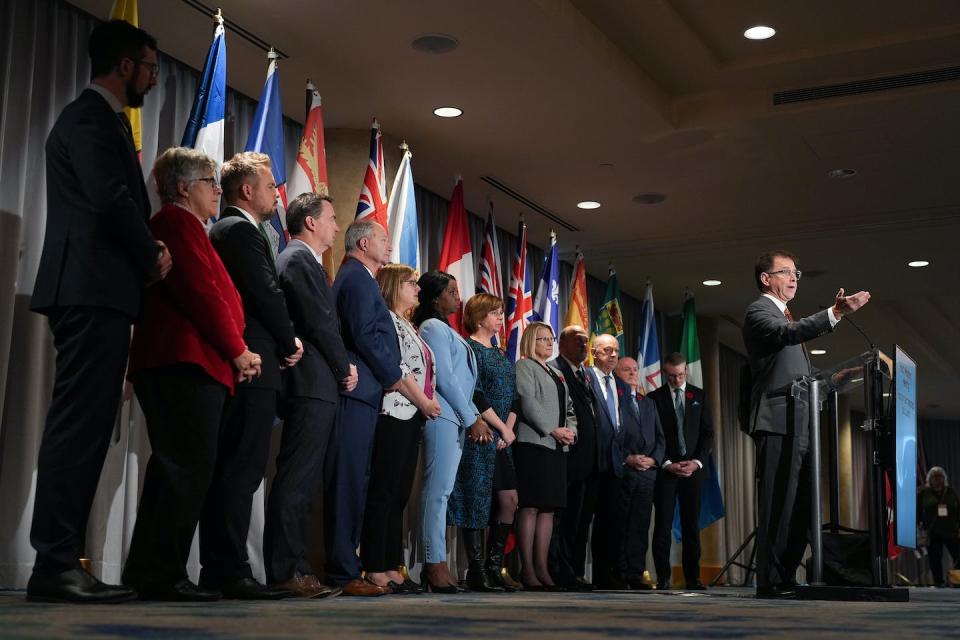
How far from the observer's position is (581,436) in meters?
5.88

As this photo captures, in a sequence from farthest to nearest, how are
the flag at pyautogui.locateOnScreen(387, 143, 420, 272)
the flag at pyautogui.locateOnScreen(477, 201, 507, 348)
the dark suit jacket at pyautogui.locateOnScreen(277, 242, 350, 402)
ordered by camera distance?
the flag at pyautogui.locateOnScreen(477, 201, 507, 348) < the flag at pyautogui.locateOnScreen(387, 143, 420, 272) < the dark suit jacket at pyautogui.locateOnScreen(277, 242, 350, 402)

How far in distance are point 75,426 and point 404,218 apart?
3788mm

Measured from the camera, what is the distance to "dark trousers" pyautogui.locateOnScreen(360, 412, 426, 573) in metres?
3.95

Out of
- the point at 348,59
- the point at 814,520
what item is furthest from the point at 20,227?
the point at 814,520

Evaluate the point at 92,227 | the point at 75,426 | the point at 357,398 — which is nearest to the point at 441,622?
the point at 75,426

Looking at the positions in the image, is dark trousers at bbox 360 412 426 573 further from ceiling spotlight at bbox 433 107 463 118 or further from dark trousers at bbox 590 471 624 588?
ceiling spotlight at bbox 433 107 463 118

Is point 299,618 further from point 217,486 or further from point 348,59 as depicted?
point 348,59

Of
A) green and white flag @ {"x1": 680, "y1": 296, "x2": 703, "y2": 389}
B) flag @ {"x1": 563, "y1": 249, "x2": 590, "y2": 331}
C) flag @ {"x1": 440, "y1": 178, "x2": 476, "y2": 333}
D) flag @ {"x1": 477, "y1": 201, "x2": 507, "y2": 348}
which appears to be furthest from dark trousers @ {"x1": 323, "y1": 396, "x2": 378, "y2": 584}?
green and white flag @ {"x1": 680, "y1": 296, "x2": 703, "y2": 389}

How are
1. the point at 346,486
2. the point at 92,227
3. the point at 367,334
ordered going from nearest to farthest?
the point at 92,227 < the point at 346,486 < the point at 367,334

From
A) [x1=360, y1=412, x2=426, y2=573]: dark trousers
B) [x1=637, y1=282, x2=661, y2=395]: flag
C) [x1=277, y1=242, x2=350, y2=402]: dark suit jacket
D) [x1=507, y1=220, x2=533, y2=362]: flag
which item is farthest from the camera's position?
[x1=637, y1=282, x2=661, y2=395]: flag

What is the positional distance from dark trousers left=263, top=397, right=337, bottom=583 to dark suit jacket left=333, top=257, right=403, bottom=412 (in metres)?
0.39

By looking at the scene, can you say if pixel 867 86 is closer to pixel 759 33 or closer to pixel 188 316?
pixel 759 33

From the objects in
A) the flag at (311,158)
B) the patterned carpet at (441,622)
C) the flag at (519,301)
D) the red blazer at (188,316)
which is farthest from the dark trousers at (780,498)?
the flag at (519,301)

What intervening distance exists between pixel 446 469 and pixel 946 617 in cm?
233
